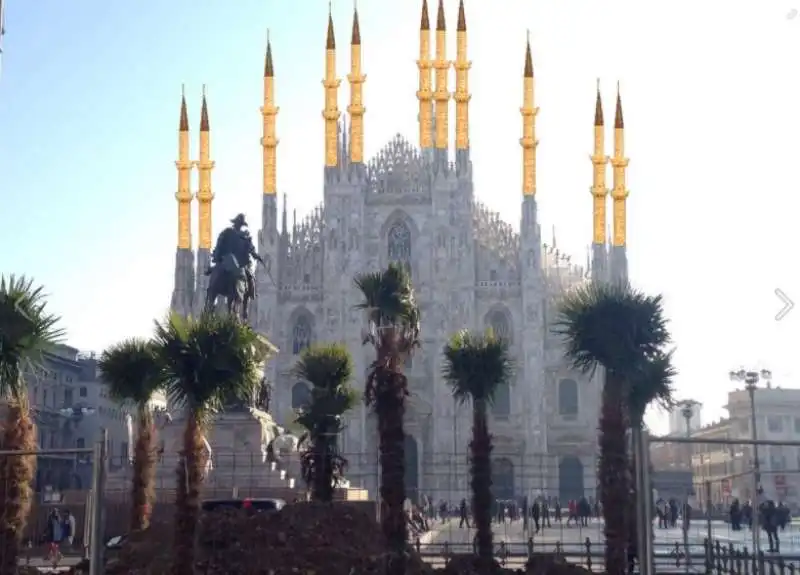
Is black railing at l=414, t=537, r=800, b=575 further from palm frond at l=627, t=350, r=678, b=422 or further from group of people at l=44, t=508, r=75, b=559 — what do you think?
group of people at l=44, t=508, r=75, b=559

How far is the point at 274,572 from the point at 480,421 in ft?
17.8

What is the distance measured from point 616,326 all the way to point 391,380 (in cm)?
439

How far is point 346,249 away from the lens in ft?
217

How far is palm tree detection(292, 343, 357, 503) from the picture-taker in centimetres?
2433

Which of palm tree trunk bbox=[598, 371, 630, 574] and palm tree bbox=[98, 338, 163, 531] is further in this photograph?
palm tree bbox=[98, 338, 163, 531]

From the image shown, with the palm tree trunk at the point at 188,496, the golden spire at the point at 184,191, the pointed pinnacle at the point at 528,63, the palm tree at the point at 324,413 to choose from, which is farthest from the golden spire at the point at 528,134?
the palm tree trunk at the point at 188,496

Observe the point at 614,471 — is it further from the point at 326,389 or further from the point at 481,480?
the point at 326,389

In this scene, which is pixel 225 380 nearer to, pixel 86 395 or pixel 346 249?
pixel 346 249

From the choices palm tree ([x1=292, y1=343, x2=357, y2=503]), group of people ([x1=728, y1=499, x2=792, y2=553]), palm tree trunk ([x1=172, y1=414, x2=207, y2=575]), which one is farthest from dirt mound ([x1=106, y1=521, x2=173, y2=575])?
group of people ([x1=728, y1=499, x2=792, y2=553])

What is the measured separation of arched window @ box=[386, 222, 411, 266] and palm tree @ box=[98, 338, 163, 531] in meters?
42.2

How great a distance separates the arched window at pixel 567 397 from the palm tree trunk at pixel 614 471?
45.2 meters

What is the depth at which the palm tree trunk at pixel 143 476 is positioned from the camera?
77.9 ft

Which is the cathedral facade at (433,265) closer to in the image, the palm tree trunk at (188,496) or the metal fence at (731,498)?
the metal fence at (731,498)

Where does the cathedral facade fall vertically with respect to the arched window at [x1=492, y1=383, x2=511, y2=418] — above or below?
above
